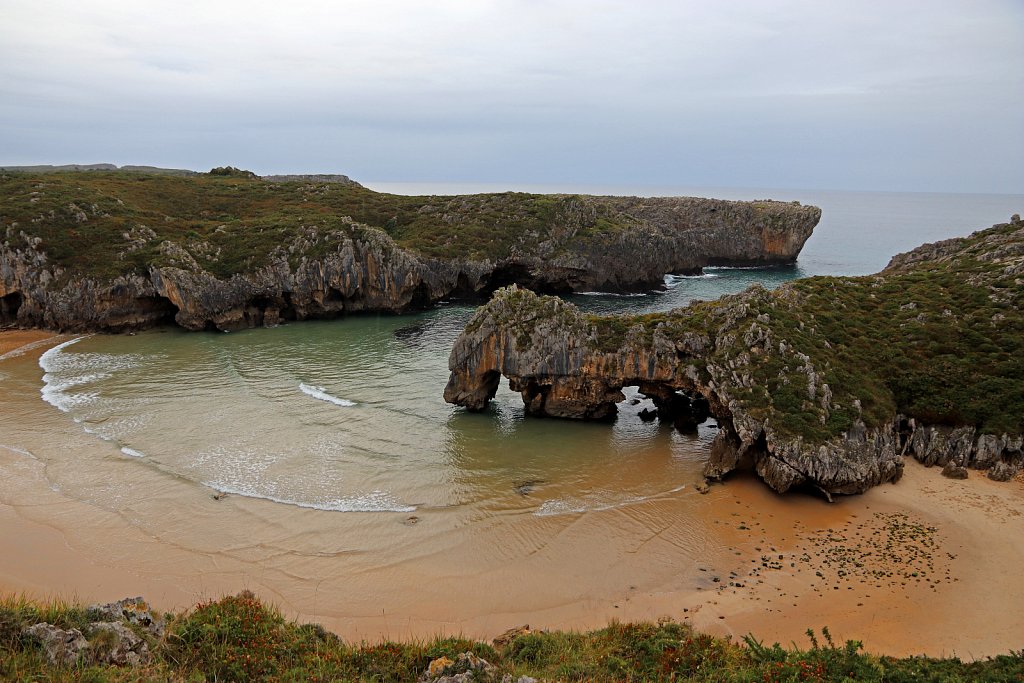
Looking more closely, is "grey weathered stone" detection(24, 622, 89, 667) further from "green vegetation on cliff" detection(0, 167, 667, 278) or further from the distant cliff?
"green vegetation on cliff" detection(0, 167, 667, 278)

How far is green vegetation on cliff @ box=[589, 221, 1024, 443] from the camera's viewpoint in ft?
82.9

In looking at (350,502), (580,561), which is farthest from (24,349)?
(580,561)

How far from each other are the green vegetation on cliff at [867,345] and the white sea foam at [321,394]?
15631 mm

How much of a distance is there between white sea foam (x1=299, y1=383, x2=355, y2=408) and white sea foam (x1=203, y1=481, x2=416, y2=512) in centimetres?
1050

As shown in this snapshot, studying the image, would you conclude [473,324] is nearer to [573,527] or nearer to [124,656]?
[573,527]

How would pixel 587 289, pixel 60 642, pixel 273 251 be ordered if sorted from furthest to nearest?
1. pixel 587 289
2. pixel 273 251
3. pixel 60 642

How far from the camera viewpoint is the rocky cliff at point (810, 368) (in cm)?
2450

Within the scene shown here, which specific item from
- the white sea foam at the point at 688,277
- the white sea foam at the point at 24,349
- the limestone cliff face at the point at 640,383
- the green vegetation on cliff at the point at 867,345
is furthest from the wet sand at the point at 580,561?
the white sea foam at the point at 688,277

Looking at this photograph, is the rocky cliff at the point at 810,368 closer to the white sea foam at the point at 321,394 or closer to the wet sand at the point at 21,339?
the white sea foam at the point at 321,394

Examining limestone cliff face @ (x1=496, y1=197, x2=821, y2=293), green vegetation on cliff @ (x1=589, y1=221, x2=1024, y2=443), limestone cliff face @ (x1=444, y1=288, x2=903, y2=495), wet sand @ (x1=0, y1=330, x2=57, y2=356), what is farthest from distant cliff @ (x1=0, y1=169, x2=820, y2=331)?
green vegetation on cliff @ (x1=589, y1=221, x2=1024, y2=443)

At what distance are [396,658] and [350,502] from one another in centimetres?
1252

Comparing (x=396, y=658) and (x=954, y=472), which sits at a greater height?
(x=954, y=472)

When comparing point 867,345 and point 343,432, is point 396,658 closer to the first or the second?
point 343,432

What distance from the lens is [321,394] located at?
1468 inches
